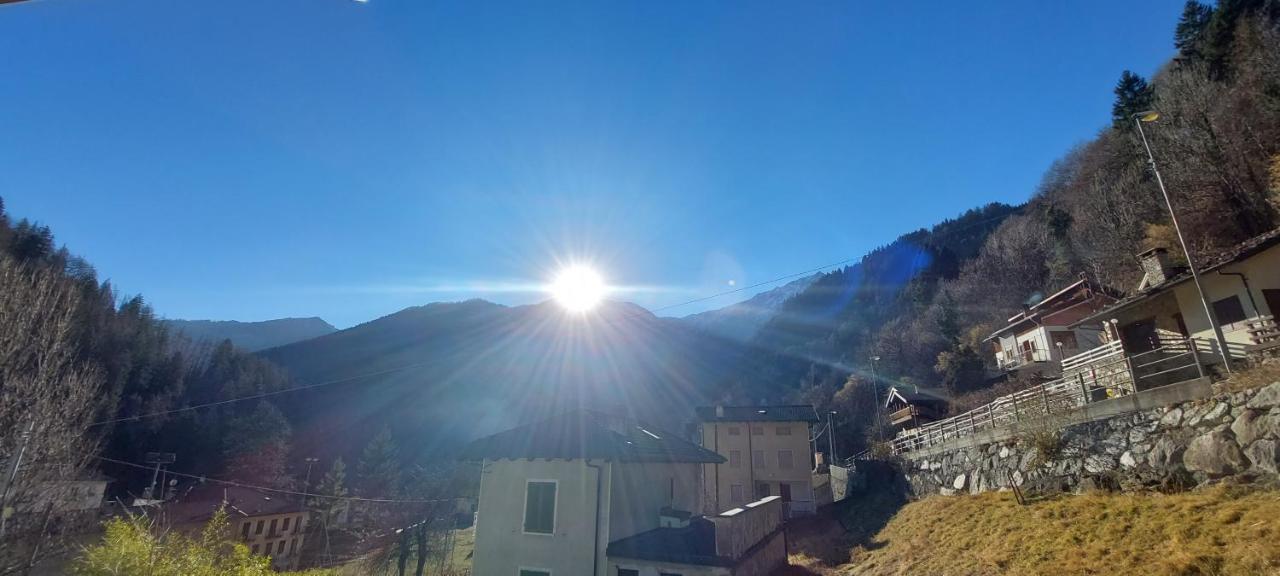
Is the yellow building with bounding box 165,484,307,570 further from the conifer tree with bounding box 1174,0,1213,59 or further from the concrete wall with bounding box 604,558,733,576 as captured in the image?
the conifer tree with bounding box 1174,0,1213,59

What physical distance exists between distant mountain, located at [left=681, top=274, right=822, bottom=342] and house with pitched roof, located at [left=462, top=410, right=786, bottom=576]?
289 ft

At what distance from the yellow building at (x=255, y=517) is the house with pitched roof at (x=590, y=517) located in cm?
Answer: 3149

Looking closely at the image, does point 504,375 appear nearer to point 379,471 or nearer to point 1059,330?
point 379,471

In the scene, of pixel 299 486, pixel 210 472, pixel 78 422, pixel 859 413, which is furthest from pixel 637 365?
pixel 78 422

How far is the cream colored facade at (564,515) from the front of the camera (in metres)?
14.4

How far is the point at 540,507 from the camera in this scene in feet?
50.0

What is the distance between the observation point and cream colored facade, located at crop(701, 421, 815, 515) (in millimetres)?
33781

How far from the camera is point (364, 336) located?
122938 mm

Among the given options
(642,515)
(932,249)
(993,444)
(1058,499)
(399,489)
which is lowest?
(399,489)

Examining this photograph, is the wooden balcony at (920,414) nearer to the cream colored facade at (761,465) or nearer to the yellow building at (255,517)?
the cream colored facade at (761,465)

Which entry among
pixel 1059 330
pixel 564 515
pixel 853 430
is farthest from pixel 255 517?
pixel 1059 330

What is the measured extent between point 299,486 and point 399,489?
33.1 ft

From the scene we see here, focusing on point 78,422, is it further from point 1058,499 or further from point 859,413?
point 859,413

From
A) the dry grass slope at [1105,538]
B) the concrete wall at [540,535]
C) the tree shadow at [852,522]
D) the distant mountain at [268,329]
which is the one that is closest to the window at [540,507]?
the concrete wall at [540,535]
